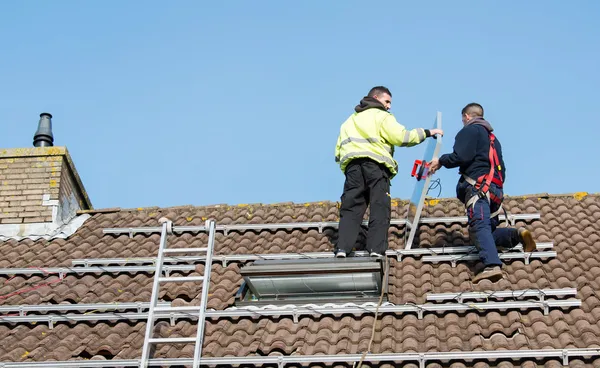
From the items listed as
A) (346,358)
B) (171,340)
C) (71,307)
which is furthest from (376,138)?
(71,307)

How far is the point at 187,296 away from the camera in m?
8.95

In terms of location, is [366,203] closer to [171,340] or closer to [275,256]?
[275,256]

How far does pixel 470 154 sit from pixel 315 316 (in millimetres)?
2251

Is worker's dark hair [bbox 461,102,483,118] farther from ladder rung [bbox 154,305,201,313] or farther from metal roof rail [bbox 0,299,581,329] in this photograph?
ladder rung [bbox 154,305,201,313]

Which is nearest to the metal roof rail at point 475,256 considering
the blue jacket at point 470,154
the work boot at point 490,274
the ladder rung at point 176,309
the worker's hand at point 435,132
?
the work boot at point 490,274

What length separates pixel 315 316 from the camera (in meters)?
8.31

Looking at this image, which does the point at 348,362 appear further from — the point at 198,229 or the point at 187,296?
the point at 198,229

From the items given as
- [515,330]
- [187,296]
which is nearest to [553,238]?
[515,330]

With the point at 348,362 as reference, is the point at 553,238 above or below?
above

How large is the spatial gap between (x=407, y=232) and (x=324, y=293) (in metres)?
1.51

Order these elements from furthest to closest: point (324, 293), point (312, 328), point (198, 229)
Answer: point (198, 229) < point (324, 293) < point (312, 328)

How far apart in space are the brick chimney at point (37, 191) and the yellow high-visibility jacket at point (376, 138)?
374 centimetres

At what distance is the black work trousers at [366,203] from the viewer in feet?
29.8

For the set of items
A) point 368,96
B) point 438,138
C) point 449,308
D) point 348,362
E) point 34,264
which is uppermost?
point 368,96
